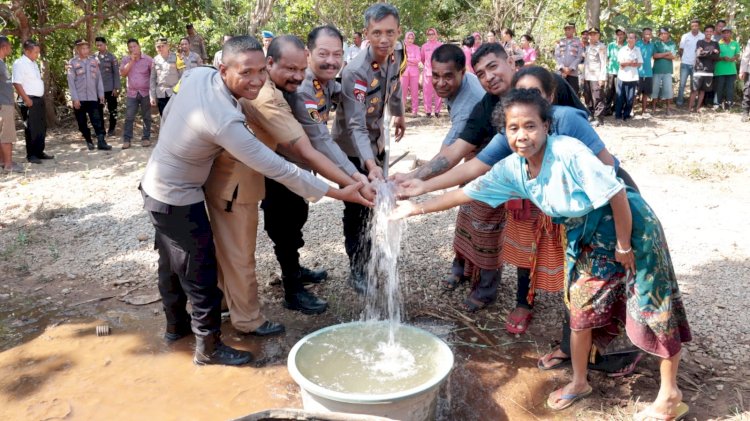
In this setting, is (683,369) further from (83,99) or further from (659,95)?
(659,95)

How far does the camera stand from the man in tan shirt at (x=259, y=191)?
3260 mm

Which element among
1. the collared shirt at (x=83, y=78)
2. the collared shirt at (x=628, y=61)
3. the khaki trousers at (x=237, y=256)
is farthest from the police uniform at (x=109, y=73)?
the collared shirt at (x=628, y=61)

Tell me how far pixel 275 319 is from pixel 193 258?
983 millimetres

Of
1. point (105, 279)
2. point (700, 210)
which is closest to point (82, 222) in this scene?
point (105, 279)

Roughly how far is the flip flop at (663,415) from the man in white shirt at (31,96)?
8797mm

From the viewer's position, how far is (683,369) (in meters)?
3.17

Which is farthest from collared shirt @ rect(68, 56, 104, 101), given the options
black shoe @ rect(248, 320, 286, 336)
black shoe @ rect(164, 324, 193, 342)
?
black shoe @ rect(248, 320, 286, 336)

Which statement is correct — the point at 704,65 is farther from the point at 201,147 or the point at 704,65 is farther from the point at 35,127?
the point at 35,127

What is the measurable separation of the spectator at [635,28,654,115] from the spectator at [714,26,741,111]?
1.39 m

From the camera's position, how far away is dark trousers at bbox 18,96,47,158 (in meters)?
8.65

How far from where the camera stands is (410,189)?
349 cm

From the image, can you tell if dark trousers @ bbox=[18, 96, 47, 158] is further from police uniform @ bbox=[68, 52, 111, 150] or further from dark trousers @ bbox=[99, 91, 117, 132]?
dark trousers @ bbox=[99, 91, 117, 132]

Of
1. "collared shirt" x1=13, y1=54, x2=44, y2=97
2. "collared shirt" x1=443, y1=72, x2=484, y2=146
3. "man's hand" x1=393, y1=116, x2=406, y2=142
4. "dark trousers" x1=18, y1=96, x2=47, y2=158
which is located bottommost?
"dark trousers" x1=18, y1=96, x2=47, y2=158

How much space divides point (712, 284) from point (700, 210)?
69.7 inches
